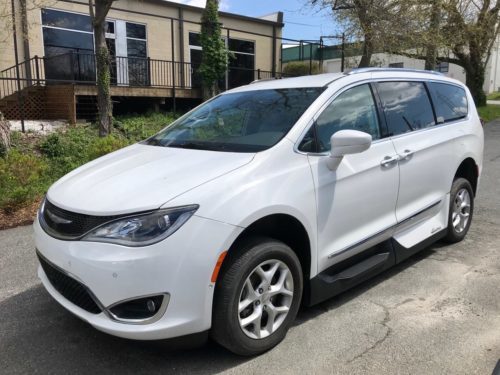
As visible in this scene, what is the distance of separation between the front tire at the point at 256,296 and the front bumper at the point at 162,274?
4.6 inches

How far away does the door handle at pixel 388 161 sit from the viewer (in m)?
3.71

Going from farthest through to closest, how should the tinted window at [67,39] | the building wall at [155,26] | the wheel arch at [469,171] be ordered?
the tinted window at [67,39]
the building wall at [155,26]
the wheel arch at [469,171]

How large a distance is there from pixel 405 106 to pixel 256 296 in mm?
2383

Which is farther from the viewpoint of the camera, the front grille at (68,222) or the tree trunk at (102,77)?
the tree trunk at (102,77)

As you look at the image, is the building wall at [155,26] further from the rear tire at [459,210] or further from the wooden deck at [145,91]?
the rear tire at [459,210]

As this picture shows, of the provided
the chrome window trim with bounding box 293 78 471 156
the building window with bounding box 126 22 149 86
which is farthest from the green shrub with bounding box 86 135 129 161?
the building window with bounding box 126 22 149 86

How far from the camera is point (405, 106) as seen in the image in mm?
4250

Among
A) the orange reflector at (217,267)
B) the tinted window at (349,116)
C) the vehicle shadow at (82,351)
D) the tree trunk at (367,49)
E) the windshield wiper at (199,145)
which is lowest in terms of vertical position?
the vehicle shadow at (82,351)

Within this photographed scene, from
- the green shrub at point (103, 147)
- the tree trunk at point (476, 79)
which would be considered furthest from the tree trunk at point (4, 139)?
the tree trunk at point (476, 79)

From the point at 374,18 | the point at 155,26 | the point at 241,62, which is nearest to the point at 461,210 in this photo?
the point at 374,18

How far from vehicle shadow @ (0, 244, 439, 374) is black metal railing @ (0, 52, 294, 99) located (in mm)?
9609

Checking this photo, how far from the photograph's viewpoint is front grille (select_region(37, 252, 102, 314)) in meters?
2.68

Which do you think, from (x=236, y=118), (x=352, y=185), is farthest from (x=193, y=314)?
(x=236, y=118)

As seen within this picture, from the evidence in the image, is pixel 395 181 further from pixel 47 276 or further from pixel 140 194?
pixel 47 276
